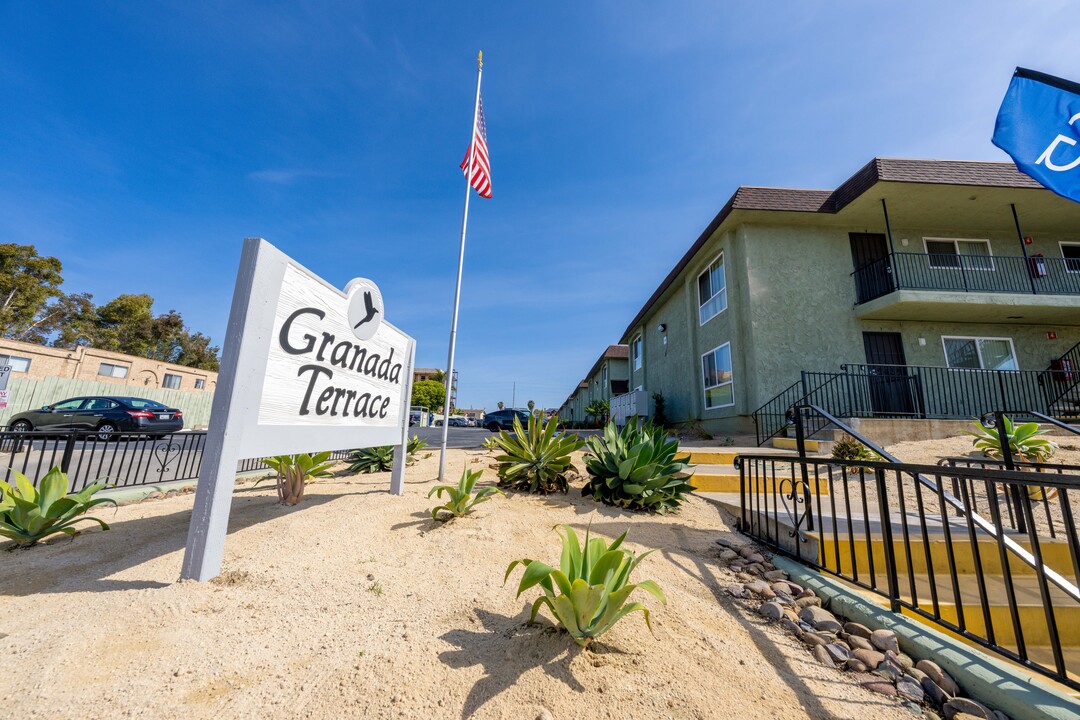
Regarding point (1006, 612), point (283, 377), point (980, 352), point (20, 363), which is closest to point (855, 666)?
point (1006, 612)

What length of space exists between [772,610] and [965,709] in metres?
0.80

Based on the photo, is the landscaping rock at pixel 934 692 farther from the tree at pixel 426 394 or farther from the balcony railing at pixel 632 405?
the tree at pixel 426 394

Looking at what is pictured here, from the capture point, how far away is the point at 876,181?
983cm

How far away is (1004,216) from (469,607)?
1717cm

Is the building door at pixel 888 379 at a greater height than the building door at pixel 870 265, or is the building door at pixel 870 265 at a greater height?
the building door at pixel 870 265

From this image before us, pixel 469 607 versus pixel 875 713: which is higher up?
pixel 469 607

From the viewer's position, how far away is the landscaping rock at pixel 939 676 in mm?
1780

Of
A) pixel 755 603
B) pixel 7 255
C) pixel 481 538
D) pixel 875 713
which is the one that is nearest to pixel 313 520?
pixel 481 538

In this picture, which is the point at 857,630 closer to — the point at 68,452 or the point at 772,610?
the point at 772,610

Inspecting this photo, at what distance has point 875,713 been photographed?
5.33 feet

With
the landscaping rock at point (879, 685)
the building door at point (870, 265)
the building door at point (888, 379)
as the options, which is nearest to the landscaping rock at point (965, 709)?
the landscaping rock at point (879, 685)

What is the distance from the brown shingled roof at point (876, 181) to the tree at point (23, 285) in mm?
41920

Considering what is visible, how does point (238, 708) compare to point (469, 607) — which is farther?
point (469, 607)

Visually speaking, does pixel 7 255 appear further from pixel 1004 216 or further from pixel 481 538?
pixel 1004 216
